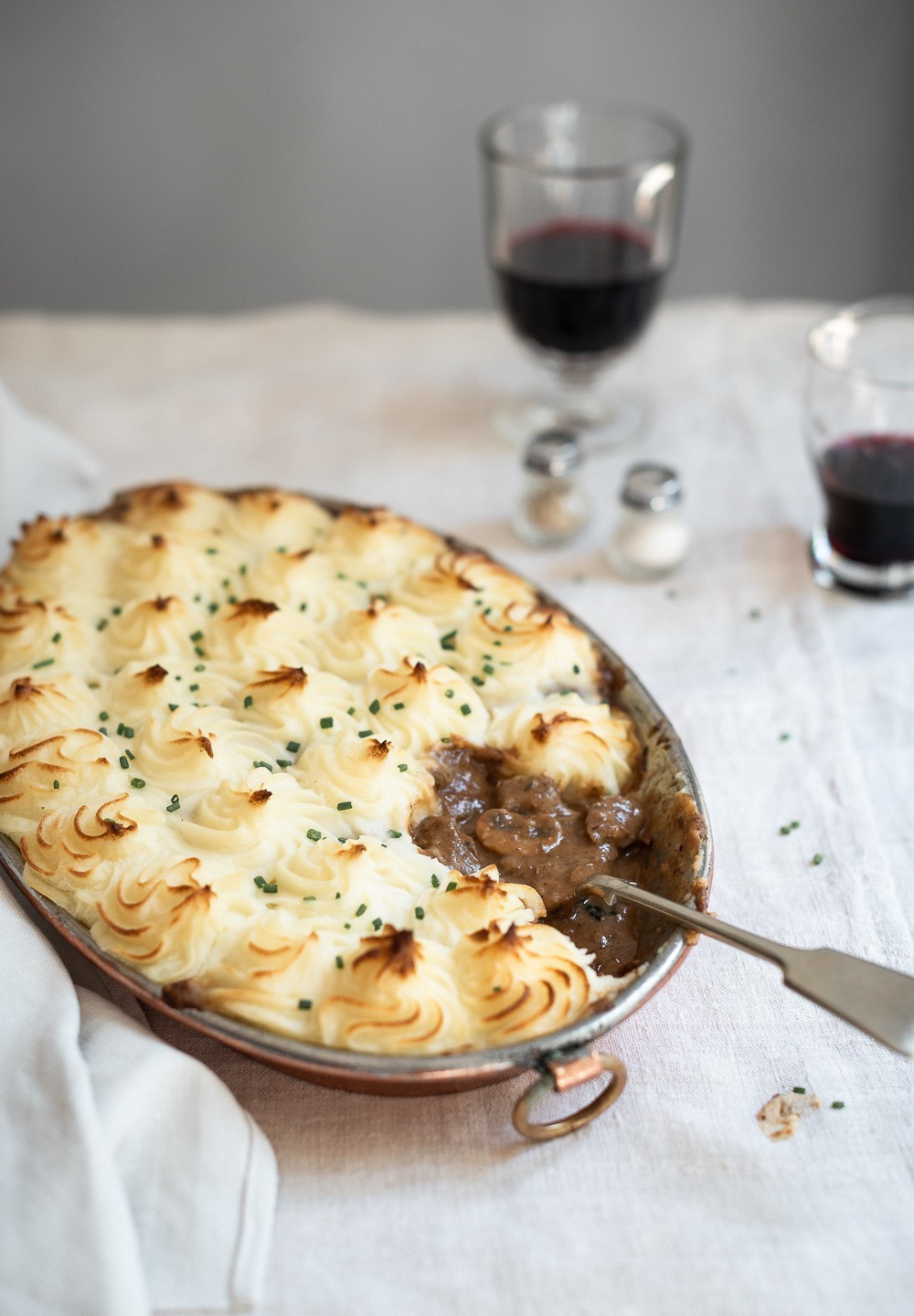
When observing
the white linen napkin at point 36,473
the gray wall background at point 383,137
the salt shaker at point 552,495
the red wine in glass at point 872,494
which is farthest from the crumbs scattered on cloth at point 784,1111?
the gray wall background at point 383,137

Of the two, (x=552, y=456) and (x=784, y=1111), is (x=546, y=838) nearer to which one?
(x=784, y=1111)

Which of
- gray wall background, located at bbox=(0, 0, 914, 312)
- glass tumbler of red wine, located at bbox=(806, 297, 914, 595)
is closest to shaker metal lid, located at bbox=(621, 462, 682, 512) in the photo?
glass tumbler of red wine, located at bbox=(806, 297, 914, 595)

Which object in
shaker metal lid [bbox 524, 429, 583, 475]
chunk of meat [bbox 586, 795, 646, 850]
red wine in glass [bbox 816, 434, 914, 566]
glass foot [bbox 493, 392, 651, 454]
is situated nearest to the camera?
chunk of meat [bbox 586, 795, 646, 850]

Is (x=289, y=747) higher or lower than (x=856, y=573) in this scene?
higher

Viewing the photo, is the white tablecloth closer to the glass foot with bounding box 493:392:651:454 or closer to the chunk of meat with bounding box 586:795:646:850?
the glass foot with bounding box 493:392:651:454

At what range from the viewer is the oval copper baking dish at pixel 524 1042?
5.05ft

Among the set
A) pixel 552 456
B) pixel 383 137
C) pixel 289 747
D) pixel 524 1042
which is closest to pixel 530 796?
pixel 289 747

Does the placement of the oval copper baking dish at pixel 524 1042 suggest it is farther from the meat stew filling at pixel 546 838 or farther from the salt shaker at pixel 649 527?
the salt shaker at pixel 649 527

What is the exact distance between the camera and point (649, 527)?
2.88 m

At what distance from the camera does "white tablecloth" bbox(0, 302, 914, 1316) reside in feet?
5.23

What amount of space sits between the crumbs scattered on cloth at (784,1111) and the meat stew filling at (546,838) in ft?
0.92

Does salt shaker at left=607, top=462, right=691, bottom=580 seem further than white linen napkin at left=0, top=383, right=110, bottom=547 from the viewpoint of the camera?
No

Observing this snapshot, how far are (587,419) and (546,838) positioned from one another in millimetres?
1819

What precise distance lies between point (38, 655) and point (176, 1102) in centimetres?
86
